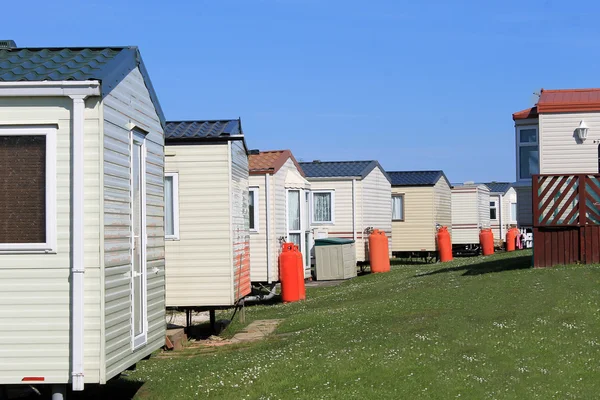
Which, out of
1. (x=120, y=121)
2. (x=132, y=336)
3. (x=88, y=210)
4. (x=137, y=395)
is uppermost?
(x=120, y=121)

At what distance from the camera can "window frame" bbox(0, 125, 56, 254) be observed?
7.92 metres

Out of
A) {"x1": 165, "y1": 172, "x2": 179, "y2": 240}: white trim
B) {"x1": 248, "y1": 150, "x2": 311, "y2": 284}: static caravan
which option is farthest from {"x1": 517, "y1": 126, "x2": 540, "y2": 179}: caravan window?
{"x1": 165, "y1": 172, "x2": 179, "y2": 240}: white trim

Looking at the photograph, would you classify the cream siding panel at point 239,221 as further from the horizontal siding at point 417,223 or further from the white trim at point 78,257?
the horizontal siding at point 417,223

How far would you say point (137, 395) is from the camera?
990 cm

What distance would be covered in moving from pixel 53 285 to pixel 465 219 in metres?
35.0

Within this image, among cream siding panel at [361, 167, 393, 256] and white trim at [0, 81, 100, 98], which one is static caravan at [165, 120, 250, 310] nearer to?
white trim at [0, 81, 100, 98]

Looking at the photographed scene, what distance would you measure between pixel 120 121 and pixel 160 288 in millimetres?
2502

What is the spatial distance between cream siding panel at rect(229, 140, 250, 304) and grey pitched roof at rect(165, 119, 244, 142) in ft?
0.91

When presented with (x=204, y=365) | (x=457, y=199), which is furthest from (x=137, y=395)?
(x=457, y=199)

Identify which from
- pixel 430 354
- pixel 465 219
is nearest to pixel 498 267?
pixel 430 354

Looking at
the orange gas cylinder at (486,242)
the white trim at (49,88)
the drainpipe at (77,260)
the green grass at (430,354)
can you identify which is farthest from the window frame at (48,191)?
the orange gas cylinder at (486,242)

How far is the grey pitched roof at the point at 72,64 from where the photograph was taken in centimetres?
809

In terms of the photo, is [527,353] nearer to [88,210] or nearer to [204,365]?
[204,365]

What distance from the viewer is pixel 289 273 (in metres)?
21.1
